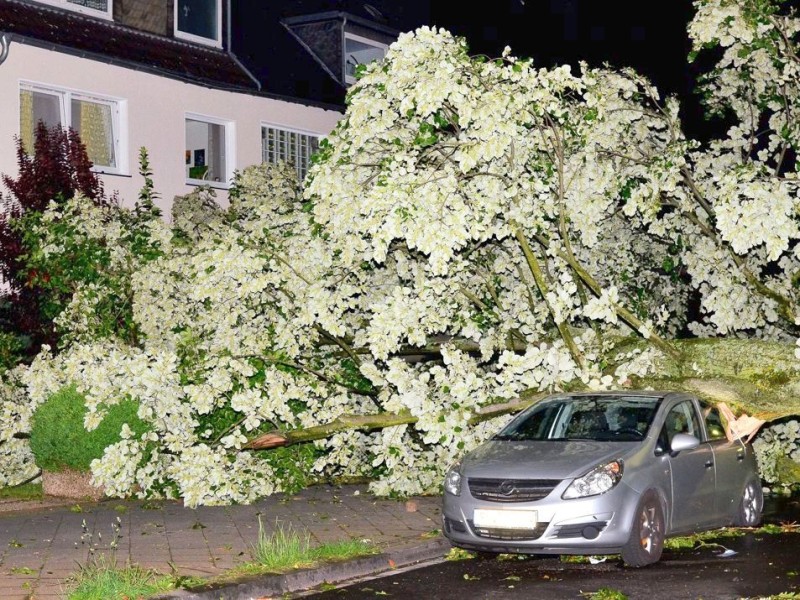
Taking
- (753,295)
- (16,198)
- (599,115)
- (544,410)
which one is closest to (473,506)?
(544,410)

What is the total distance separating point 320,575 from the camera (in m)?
9.23

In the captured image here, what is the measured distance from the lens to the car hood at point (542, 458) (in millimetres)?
9516

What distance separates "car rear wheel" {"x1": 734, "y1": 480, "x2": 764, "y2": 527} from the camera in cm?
1138

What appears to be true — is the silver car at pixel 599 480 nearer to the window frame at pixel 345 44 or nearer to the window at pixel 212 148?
the window at pixel 212 148

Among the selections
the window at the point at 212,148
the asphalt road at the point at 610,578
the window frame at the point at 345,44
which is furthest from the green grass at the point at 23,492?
the window frame at the point at 345,44

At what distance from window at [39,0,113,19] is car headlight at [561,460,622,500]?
15219 mm

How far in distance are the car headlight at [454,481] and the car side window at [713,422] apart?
2.58 meters

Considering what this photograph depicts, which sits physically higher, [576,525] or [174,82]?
[174,82]

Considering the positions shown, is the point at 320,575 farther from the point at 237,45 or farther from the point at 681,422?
the point at 237,45

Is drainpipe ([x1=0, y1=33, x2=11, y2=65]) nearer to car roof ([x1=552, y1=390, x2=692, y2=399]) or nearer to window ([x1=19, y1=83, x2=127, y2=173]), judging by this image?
window ([x1=19, y1=83, x2=127, y2=173])

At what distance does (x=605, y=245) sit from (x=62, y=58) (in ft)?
34.1

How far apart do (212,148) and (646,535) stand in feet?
56.7

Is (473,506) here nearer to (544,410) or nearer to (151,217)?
(544,410)

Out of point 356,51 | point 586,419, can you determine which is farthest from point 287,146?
point 586,419
